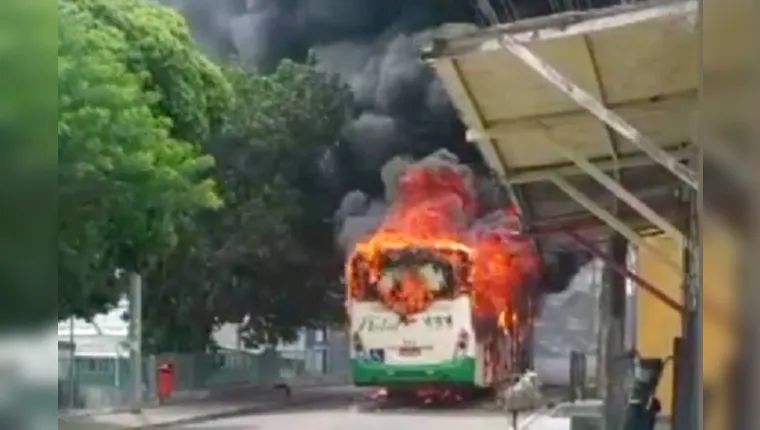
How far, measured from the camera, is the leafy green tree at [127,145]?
376cm

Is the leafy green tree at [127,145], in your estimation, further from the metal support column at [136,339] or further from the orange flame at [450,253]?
the orange flame at [450,253]

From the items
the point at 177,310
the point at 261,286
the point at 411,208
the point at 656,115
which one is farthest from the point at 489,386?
the point at 656,115

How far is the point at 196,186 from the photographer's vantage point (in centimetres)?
546

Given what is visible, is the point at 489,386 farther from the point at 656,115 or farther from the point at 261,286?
the point at 656,115

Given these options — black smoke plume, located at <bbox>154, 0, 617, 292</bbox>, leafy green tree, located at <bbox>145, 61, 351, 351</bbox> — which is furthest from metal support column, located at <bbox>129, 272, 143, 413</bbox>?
black smoke plume, located at <bbox>154, 0, 617, 292</bbox>

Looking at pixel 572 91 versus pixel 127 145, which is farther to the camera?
pixel 127 145

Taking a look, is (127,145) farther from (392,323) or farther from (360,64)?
(360,64)

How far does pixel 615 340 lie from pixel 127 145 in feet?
6.08

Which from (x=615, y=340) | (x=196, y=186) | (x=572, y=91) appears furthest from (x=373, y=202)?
(x=572, y=91)

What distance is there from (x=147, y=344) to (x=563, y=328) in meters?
2.33

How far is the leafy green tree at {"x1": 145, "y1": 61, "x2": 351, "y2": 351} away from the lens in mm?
6066

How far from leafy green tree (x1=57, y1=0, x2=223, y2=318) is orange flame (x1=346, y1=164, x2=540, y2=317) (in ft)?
2.62

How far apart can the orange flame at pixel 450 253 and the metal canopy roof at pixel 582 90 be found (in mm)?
1967

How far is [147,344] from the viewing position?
6406mm
